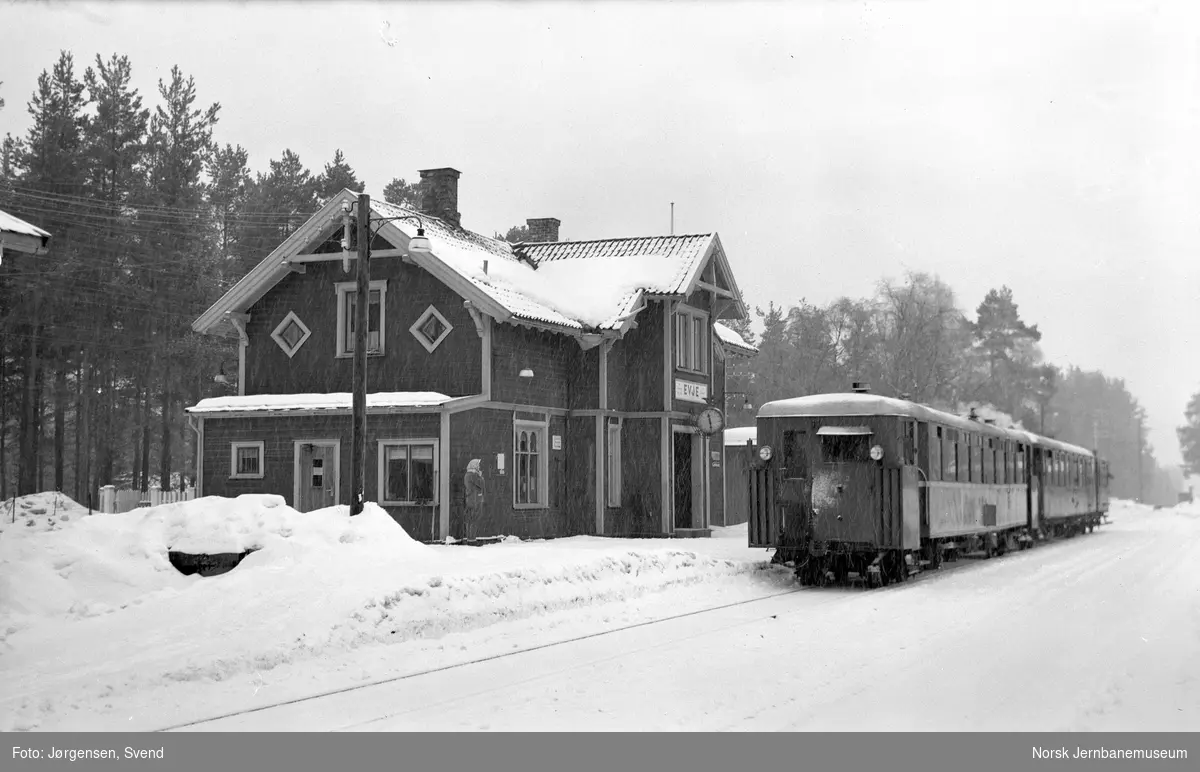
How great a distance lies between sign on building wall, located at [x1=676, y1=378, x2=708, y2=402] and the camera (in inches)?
1233

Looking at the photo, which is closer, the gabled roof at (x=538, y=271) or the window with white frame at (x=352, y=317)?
the gabled roof at (x=538, y=271)

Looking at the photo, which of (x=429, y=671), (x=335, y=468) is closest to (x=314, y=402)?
(x=335, y=468)

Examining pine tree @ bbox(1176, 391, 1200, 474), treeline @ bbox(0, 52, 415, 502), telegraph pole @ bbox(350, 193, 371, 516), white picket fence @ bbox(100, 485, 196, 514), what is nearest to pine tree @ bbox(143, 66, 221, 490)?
treeline @ bbox(0, 52, 415, 502)

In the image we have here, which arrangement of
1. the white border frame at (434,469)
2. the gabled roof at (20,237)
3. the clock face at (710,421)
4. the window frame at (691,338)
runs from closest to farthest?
the gabled roof at (20,237) → the white border frame at (434,469) → the window frame at (691,338) → the clock face at (710,421)

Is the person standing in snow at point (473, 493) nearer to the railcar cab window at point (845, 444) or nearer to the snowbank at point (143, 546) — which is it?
the snowbank at point (143, 546)

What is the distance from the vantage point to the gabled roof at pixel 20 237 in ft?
43.8

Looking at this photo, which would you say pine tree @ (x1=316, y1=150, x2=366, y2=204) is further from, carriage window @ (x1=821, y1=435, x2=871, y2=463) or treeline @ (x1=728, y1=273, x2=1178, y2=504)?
carriage window @ (x1=821, y1=435, x2=871, y2=463)

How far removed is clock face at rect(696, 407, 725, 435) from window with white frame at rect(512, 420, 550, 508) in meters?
4.81

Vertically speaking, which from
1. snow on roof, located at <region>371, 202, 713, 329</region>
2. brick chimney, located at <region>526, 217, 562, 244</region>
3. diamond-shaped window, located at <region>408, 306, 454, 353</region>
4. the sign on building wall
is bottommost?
the sign on building wall

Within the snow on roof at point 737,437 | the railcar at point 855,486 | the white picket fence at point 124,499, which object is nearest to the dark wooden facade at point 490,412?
the white picket fence at point 124,499

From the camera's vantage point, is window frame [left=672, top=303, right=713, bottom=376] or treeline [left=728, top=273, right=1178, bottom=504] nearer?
window frame [left=672, top=303, right=713, bottom=376]

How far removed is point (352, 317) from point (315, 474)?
373 centimetres

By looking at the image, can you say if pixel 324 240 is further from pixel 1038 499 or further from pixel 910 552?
pixel 1038 499
